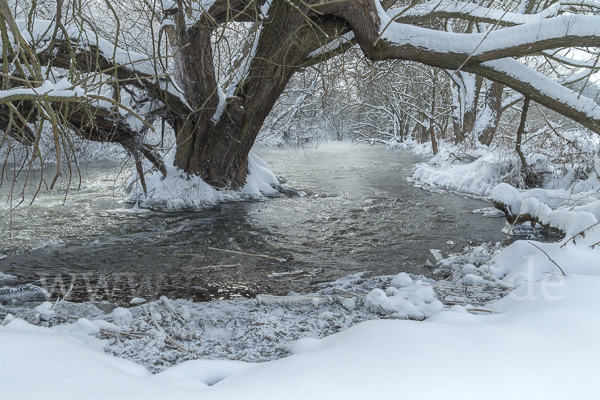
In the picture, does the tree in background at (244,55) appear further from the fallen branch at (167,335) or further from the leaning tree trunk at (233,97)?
the fallen branch at (167,335)

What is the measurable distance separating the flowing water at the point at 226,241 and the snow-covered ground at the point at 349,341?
482 millimetres

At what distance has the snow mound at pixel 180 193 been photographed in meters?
7.57

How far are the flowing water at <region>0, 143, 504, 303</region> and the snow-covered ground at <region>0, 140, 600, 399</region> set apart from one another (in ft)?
1.58

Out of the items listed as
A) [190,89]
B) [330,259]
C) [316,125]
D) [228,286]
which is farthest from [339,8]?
[316,125]

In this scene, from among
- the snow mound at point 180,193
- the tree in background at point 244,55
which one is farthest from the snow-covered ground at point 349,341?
the snow mound at point 180,193

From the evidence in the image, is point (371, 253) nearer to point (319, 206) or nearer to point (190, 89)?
point (319, 206)

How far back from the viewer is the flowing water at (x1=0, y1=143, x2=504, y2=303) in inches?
155

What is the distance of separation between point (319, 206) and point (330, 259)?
3.02 meters

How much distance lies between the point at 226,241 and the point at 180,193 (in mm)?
2695

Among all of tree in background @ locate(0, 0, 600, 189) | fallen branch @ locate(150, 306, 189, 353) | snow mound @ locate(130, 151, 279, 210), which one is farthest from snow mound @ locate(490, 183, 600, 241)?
snow mound @ locate(130, 151, 279, 210)

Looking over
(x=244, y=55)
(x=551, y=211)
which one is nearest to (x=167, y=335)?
(x=551, y=211)

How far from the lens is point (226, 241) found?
542cm

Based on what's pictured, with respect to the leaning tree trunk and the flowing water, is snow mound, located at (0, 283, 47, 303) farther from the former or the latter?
the leaning tree trunk

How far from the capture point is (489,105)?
11.7 meters
